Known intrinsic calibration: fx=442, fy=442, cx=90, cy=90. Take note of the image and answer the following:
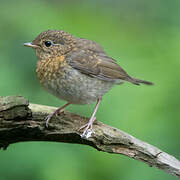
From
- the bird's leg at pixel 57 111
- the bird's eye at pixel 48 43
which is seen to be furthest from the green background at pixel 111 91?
the bird's eye at pixel 48 43

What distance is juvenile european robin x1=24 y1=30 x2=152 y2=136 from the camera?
197 inches

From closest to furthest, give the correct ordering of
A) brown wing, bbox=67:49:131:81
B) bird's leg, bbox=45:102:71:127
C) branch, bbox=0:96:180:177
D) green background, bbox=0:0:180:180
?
branch, bbox=0:96:180:177 → green background, bbox=0:0:180:180 → bird's leg, bbox=45:102:71:127 → brown wing, bbox=67:49:131:81

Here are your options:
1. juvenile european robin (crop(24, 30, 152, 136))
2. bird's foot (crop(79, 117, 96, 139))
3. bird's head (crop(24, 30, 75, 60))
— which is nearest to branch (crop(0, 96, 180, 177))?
bird's foot (crop(79, 117, 96, 139))

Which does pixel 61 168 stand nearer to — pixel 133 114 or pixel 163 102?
pixel 133 114

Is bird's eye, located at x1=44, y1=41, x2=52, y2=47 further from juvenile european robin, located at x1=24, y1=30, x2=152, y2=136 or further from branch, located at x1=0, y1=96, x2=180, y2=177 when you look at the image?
branch, located at x1=0, y1=96, x2=180, y2=177

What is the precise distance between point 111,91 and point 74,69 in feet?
1.75

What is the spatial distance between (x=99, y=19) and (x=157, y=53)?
4.92ft

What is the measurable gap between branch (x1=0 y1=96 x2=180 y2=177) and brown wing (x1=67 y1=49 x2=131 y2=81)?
74 centimetres

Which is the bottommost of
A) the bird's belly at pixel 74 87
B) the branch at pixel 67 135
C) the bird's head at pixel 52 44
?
the branch at pixel 67 135

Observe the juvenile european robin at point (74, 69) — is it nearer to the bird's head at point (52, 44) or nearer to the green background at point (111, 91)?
the bird's head at point (52, 44)

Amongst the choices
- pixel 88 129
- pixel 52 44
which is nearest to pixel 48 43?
pixel 52 44

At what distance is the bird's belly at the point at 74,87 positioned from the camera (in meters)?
4.96

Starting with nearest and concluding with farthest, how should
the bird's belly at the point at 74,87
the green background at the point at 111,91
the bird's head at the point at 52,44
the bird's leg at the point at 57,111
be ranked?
the green background at the point at 111,91, the bird's leg at the point at 57,111, the bird's belly at the point at 74,87, the bird's head at the point at 52,44

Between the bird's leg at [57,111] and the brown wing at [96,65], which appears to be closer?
the bird's leg at [57,111]
